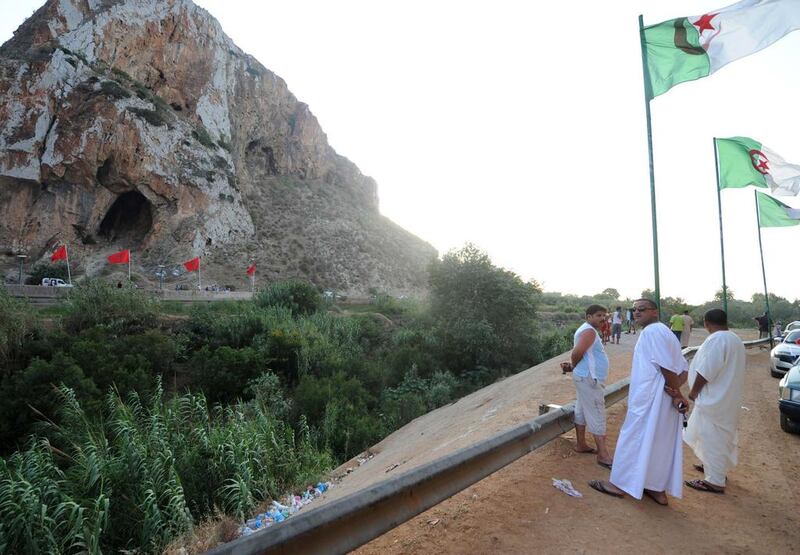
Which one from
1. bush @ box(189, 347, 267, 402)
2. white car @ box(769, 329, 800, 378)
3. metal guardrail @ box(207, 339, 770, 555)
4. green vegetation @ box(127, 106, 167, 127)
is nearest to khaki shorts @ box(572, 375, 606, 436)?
metal guardrail @ box(207, 339, 770, 555)

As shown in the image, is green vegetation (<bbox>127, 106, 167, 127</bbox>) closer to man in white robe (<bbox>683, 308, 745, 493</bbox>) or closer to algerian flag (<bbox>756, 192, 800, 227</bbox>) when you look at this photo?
algerian flag (<bbox>756, 192, 800, 227</bbox>)

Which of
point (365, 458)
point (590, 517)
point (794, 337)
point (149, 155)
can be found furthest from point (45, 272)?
point (794, 337)

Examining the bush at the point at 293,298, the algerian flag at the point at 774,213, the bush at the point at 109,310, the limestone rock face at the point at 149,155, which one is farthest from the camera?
the limestone rock face at the point at 149,155

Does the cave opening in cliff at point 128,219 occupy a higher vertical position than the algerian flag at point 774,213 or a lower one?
higher

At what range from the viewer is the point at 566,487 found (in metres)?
3.73

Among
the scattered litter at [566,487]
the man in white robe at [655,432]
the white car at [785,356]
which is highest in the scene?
the man in white robe at [655,432]

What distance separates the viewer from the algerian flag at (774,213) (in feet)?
46.8

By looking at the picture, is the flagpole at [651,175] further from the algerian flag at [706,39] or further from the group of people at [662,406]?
the group of people at [662,406]

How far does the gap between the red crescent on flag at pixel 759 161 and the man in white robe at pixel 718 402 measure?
395 inches

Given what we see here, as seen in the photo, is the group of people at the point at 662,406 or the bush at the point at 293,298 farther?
the bush at the point at 293,298

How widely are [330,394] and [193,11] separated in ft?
186

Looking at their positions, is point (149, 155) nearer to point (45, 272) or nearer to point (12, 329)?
point (45, 272)

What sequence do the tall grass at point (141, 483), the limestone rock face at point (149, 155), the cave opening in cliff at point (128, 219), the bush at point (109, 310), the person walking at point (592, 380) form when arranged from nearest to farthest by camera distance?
the person walking at point (592, 380) → the tall grass at point (141, 483) → the bush at point (109, 310) → the limestone rock face at point (149, 155) → the cave opening in cliff at point (128, 219)

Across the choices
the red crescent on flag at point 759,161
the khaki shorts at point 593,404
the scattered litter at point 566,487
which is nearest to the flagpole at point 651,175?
the khaki shorts at point 593,404
